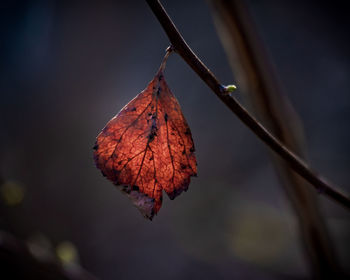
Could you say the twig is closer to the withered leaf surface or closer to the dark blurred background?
the withered leaf surface

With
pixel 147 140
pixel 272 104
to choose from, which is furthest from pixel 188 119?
pixel 147 140

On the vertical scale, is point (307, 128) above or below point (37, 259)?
above

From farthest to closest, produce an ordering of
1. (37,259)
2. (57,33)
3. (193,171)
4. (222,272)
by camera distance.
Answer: (57,33), (222,272), (37,259), (193,171)

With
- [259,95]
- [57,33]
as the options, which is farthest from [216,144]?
[57,33]

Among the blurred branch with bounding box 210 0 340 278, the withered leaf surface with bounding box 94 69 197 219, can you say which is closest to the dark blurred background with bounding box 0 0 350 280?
the blurred branch with bounding box 210 0 340 278

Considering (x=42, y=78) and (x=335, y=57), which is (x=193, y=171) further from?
(x=335, y=57)

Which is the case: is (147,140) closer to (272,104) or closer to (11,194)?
(272,104)

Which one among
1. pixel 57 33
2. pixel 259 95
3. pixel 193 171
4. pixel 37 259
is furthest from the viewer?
pixel 57 33
